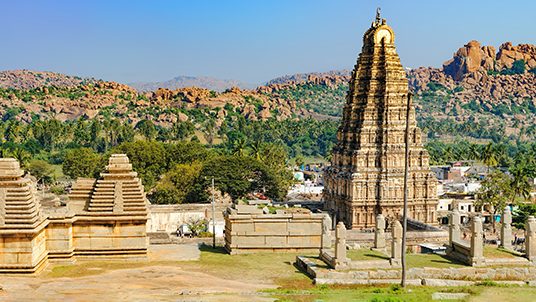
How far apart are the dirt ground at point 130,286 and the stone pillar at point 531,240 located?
7939mm

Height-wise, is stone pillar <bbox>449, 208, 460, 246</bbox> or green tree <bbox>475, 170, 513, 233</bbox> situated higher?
stone pillar <bbox>449, 208, 460, 246</bbox>

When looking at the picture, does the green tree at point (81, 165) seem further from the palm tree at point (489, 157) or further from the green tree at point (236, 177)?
the palm tree at point (489, 157)

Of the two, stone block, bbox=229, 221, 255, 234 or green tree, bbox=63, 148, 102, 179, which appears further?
green tree, bbox=63, 148, 102, 179

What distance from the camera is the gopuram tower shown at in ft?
165

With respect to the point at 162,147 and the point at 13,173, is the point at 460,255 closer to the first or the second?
the point at 13,173

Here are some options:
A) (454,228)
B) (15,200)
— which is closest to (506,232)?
(454,228)

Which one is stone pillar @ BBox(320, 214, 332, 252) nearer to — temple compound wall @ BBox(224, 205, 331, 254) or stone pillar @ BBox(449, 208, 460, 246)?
temple compound wall @ BBox(224, 205, 331, 254)

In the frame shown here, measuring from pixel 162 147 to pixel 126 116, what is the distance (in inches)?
4024

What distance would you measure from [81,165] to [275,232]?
187 ft

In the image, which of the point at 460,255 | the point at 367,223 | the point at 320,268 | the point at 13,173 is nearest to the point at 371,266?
the point at 320,268

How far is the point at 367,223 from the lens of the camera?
5091 centimetres

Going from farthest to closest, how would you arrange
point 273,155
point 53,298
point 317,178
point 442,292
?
point 317,178 → point 273,155 → point 442,292 → point 53,298

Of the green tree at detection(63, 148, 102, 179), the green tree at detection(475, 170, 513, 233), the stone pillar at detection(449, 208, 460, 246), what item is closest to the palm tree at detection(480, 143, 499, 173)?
the green tree at detection(475, 170, 513, 233)

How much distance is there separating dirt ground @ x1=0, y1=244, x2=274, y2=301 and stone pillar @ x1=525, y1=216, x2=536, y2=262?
313 inches
